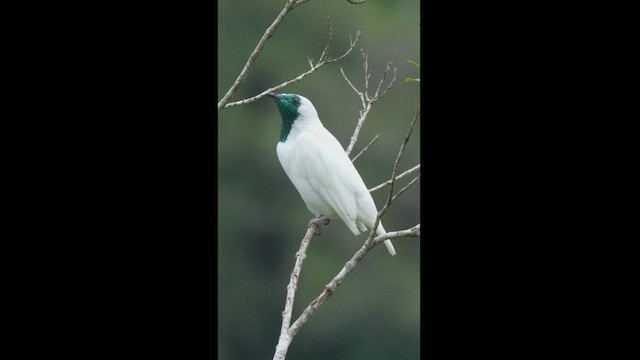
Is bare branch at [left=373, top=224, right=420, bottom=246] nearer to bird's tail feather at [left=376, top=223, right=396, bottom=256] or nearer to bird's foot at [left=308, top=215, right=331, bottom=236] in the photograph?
bird's tail feather at [left=376, top=223, right=396, bottom=256]

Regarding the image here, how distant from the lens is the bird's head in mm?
3141

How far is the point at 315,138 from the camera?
318 centimetres

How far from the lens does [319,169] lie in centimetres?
315

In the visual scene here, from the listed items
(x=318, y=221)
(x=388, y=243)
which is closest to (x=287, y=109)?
(x=318, y=221)

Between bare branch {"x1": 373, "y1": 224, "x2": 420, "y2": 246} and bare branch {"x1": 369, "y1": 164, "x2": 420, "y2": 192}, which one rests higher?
bare branch {"x1": 369, "y1": 164, "x2": 420, "y2": 192}

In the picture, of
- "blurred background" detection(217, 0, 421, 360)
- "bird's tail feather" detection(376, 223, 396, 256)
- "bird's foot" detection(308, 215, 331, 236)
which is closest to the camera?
"blurred background" detection(217, 0, 421, 360)

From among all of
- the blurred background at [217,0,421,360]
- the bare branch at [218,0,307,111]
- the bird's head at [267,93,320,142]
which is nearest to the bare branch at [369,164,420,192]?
the blurred background at [217,0,421,360]

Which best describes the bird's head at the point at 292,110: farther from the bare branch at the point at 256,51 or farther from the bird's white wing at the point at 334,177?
the bare branch at the point at 256,51

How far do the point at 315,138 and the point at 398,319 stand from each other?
667mm

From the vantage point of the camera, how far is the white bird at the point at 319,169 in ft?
10.3

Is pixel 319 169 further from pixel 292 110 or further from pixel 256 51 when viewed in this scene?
pixel 256 51

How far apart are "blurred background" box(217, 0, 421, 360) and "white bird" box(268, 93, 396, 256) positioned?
3 cm

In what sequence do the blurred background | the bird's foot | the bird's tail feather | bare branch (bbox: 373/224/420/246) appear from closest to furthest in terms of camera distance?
bare branch (bbox: 373/224/420/246)
the blurred background
the bird's tail feather
the bird's foot
